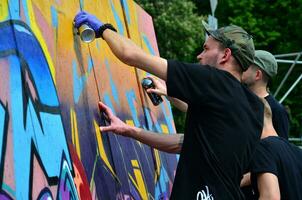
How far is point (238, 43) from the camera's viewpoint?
398 cm

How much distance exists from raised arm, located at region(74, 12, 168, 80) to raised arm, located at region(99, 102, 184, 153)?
0.78 metres

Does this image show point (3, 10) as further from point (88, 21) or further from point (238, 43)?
point (238, 43)

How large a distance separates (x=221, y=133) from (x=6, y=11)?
53.4 inches

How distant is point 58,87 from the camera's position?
390 cm

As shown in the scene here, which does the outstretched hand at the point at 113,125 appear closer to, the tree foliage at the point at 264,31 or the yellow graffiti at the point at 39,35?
the yellow graffiti at the point at 39,35

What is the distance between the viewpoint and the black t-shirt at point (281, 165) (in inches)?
164

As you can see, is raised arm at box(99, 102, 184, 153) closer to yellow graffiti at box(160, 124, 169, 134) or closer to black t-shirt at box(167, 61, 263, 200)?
black t-shirt at box(167, 61, 263, 200)

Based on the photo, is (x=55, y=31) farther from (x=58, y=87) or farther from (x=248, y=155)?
Result: (x=248, y=155)

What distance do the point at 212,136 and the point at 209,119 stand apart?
98 millimetres

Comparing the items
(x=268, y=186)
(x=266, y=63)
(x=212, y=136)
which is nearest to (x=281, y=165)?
(x=268, y=186)

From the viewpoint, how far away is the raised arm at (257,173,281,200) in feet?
13.2

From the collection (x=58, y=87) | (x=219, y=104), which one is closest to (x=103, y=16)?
(x=58, y=87)

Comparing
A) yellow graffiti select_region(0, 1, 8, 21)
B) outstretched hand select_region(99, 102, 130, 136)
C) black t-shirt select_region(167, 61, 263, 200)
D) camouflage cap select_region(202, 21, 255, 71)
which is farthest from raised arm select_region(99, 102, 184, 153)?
yellow graffiti select_region(0, 1, 8, 21)

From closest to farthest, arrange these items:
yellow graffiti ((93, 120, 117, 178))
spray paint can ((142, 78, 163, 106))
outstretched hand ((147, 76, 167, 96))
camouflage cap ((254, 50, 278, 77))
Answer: yellow graffiti ((93, 120, 117, 178)) < camouflage cap ((254, 50, 278, 77)) < outstretched hand ((147, 76, 167, 96)) < spray paint can ((142, 78, 163, 106))
